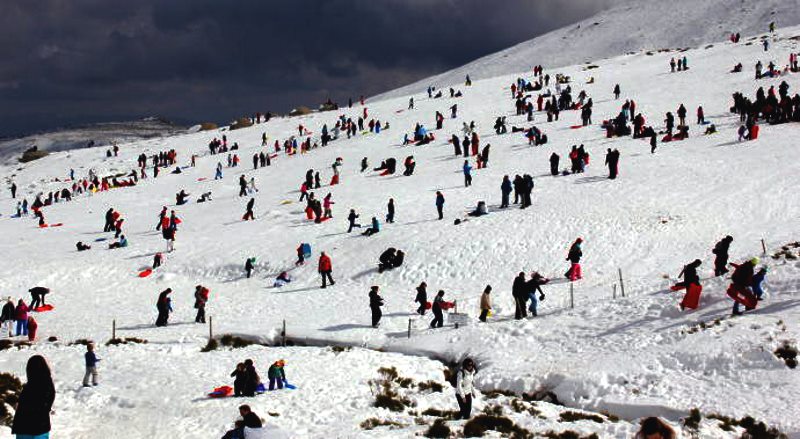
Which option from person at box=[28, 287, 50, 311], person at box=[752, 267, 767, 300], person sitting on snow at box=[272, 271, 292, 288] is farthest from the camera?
person sitting on snow at box=[272, 271, 292, 288]

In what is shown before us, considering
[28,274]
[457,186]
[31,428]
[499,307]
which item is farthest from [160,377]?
[457,186]

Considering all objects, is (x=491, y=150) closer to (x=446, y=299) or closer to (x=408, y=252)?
(x=408, y=252)

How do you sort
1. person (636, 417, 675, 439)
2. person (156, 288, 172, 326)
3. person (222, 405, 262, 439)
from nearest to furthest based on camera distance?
person (636, 417, 675, 439), person (222, 405, 262, 439), person (156, 288, 172, 326)

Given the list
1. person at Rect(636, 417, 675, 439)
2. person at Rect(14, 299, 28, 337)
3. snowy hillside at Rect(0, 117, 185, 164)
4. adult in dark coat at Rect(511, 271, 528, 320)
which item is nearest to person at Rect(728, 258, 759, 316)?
adult in dark coat at Rect(511, 271, 528, 320)

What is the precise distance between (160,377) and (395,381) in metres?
6.39

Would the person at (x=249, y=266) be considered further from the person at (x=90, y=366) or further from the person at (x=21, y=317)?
the person at (x=90, y=366)

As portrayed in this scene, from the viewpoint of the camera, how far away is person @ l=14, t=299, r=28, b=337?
75.0 ft

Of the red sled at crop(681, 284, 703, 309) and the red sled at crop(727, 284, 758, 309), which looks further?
the red sled at crop(681, 284, 703, 309)

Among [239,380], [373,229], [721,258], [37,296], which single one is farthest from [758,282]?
[37,296]

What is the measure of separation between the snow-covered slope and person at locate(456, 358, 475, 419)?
276 feet

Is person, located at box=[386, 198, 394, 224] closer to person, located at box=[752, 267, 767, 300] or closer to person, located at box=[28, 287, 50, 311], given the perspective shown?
person, located at box=[28, 287, 50, 311]

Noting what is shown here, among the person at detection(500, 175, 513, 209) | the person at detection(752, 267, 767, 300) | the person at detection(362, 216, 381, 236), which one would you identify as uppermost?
the person at detection(500, 175, 513, 209)

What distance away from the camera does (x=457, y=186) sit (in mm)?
34969

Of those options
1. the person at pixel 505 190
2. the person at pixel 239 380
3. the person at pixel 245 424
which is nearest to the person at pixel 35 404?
the person at pixel 245 424
